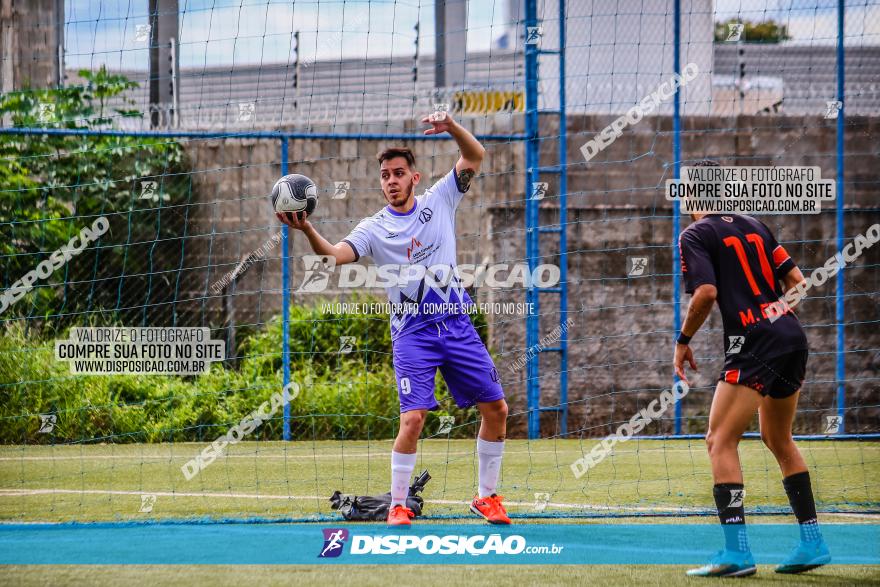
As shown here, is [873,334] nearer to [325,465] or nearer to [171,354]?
[325,465]

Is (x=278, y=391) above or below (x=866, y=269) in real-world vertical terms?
below

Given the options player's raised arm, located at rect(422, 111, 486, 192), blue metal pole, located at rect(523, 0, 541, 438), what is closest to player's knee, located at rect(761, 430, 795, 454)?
player's raised arm, located at rect(422, 111, 486, 192)

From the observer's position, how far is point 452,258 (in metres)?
6.71

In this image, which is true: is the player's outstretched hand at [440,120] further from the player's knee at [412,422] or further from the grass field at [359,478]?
the grass field at [359,478]

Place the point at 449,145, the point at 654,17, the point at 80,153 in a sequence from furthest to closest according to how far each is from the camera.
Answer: the point at 654,17 → the point at 449,145 → the point at 80,153

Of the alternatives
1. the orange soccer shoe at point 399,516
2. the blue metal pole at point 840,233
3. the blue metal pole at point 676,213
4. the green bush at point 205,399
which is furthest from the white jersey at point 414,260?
the blue metal pole at point 840,233

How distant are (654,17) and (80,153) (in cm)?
717

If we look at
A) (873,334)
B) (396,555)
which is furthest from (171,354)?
(873,334)

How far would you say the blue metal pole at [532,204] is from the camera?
10.8 meters

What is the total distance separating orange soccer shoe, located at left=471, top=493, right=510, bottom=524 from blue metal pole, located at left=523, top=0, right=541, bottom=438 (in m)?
4.33

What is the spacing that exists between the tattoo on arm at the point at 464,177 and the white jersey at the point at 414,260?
261 mm

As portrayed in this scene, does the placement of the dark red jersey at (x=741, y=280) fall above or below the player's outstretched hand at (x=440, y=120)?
below

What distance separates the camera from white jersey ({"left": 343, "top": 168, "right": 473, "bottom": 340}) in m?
6.48

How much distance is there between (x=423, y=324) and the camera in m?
6.47
